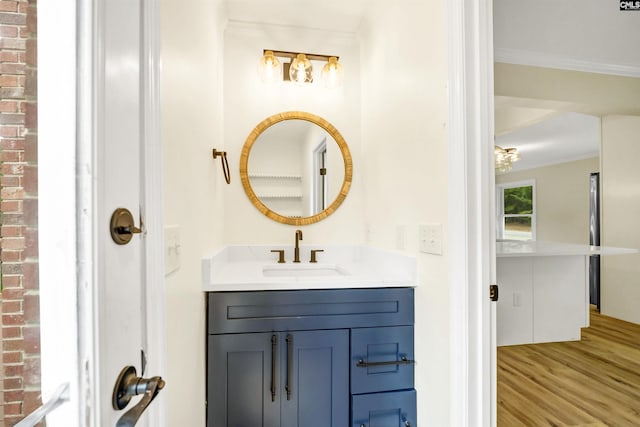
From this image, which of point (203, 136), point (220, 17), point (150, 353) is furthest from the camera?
point (220, 17)

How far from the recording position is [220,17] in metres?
1.83

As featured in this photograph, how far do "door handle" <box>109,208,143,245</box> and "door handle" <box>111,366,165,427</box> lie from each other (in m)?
0.20

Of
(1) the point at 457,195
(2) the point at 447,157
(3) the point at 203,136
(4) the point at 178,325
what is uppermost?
(3) the point at 203,136

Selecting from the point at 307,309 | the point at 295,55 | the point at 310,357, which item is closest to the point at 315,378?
the point at 310,357

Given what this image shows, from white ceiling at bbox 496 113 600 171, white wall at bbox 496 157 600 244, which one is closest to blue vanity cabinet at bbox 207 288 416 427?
white ceiling at bbox 496 113 600 171

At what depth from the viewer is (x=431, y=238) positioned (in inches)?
51.3

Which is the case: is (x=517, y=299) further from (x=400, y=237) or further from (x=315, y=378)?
(x=315, y=378)

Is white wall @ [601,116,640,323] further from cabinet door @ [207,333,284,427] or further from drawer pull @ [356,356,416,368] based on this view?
cabinet door @ [207,333,284,427]

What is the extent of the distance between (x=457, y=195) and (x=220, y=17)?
5.46 ft

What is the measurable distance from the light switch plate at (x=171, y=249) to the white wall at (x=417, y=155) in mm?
952

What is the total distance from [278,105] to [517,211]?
7836 mm

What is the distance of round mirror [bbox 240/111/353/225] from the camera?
2133mm

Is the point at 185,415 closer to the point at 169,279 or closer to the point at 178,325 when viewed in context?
the point at 178,325

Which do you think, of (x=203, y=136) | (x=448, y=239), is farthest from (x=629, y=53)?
(x=203, y=136)
